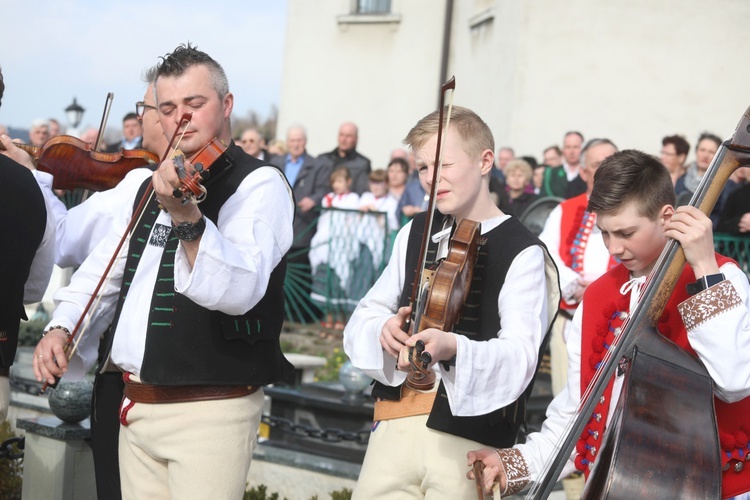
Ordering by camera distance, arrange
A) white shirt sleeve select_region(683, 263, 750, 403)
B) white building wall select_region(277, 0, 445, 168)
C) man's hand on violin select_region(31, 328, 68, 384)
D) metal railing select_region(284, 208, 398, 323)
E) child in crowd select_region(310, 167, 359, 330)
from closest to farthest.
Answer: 1. white shirt sleeve select_region(683, 263, 750, 403)
2. man's hand on violin select_region(31, 328, 68, 384)
3. metal railing select_region(284, 208, 398, 323)
4. child in crowd select_region(310, 167, 359, 330)
5. white building wall select_region(277, 0, 445, 168)

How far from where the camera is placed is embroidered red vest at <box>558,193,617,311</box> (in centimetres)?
646

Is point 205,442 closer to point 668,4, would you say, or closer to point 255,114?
point 668,4

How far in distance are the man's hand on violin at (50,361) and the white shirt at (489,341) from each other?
0.99 m

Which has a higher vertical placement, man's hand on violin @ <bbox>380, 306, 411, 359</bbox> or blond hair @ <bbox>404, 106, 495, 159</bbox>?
blond hair @ <bbox>404, 106, 495, 159</bbox>

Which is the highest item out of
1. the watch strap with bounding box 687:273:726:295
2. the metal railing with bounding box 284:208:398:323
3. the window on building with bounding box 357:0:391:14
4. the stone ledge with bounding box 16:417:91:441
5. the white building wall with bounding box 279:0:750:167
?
the window on building with bounding box 357:0:391:14

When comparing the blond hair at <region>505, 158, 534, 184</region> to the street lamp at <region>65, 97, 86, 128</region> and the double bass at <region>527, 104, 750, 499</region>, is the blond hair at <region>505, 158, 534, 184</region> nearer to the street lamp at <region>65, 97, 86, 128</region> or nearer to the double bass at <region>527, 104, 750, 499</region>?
the double bass at <region>527, 104, 750, 499</region>

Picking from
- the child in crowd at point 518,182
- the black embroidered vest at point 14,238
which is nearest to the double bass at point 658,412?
the black embroidered vest at point 14,238

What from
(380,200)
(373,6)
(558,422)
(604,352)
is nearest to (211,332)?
A: (558,422)

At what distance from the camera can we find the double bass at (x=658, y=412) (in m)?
2.77

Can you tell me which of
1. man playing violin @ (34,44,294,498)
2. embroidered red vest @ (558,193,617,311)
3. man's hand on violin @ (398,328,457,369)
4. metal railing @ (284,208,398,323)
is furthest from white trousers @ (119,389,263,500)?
metal railing @ (284,208,398,323)

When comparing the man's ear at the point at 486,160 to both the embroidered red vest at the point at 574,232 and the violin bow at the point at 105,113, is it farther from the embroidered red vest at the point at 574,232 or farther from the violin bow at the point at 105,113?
the embroidered red vest at the point at 574,232

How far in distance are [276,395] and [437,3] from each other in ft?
36.6

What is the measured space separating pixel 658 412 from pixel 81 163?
142 inches

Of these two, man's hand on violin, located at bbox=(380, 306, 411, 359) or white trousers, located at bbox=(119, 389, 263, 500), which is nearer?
man's hand on violin, located at bbox=(380, 306, 411, 359)
